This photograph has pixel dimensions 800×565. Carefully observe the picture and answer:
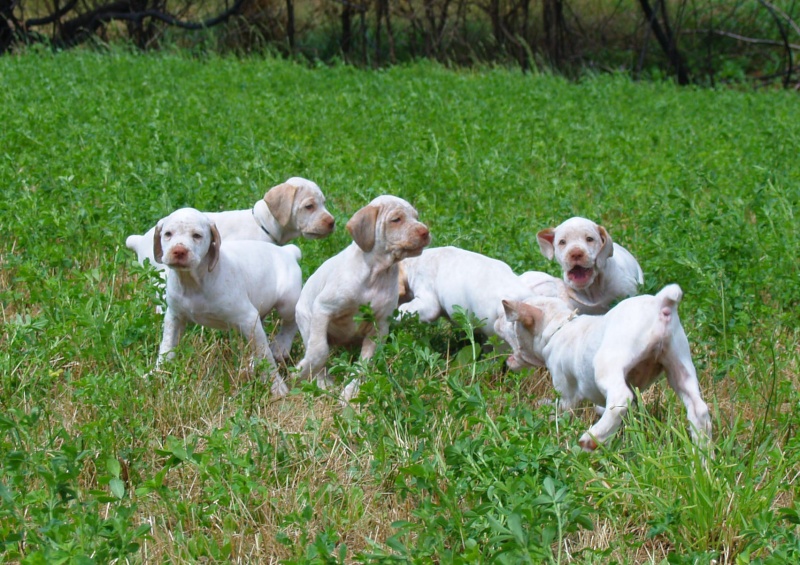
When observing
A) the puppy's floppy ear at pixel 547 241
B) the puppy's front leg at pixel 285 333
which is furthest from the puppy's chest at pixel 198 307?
the puppy's floppy ear at pixel 547 241

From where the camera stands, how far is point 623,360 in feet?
12.6

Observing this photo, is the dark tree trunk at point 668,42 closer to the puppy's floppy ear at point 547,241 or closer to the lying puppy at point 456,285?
the puppy's floppy ear at point 547,241

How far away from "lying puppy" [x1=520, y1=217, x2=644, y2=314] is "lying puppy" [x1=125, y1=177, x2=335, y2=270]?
50.2 inches

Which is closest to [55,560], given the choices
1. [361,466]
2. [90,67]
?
[361,466]

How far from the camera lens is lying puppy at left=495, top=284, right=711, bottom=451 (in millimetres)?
3777

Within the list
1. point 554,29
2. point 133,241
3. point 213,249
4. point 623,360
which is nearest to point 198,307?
point 213,249

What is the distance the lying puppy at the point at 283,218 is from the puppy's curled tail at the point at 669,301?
2.53m

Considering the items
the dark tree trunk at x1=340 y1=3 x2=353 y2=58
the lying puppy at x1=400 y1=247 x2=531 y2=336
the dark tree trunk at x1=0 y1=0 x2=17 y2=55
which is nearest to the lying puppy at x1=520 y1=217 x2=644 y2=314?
the lying puppy at x1=400 y1=247 x2=531 y2=336

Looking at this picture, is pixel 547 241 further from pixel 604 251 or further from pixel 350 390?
pixel 350 390

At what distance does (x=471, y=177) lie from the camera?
328 inches

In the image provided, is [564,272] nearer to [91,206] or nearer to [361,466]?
[361,466]

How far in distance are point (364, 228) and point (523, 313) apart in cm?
84

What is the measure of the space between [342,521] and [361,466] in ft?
1.35

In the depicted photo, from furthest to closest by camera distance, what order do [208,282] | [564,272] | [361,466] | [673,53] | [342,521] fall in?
[673,53]
[564,272]
[208,282]
[361,466]
[342,521]
